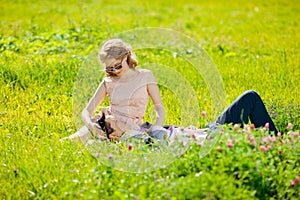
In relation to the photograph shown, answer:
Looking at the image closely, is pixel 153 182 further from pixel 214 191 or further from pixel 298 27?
pixel 298 27

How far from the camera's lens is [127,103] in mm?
5352

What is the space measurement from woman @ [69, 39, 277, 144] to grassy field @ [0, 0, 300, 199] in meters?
0.24

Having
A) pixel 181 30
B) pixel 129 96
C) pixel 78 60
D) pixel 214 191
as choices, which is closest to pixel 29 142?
pixel 129 96

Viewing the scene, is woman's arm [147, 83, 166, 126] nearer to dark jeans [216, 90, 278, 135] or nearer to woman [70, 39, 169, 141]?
woman [70, 39, 169, 141]

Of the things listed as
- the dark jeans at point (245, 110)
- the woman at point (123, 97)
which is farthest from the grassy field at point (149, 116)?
the woman at point (123, 97)

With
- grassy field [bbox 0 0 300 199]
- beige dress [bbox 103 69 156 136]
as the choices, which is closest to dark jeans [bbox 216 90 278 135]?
grassy field [bbox 0 0 300 199]

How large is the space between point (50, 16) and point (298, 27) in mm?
5074

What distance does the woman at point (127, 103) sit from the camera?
203 inches

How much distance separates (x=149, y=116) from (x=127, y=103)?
0.79 m

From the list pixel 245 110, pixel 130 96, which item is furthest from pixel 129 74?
pixel 245 110

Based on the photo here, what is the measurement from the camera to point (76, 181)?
168 inches

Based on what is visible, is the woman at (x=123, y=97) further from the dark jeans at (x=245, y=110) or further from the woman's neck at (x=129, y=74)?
the dark jeans at (x=245, y=110)

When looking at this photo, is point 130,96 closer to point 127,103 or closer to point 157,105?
point 127,103

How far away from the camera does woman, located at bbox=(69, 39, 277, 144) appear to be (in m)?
5.15
